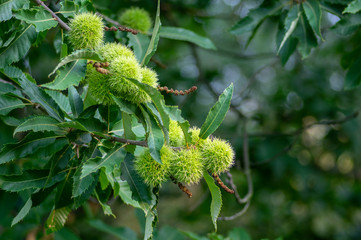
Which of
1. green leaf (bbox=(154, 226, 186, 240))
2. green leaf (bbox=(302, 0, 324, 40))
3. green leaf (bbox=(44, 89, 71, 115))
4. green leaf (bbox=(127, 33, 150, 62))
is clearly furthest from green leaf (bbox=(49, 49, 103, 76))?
green leaf (bbox=(154, 226, 186, 240))

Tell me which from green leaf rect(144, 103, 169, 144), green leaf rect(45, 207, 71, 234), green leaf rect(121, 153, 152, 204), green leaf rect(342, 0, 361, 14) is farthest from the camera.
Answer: green leaf rect(342, 0, 361, 14)

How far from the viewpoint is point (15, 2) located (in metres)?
1.45

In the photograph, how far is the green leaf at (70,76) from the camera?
1.22 metres

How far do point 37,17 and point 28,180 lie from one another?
1.99 feet

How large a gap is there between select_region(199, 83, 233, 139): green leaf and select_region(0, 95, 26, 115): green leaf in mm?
756

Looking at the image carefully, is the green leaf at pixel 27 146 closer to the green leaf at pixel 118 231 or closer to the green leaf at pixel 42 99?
the green leaf at pixel 42 99

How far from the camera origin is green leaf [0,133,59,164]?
1.39 m

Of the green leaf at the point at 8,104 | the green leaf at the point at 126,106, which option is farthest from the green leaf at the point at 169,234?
the green leaf at the point at 126,106

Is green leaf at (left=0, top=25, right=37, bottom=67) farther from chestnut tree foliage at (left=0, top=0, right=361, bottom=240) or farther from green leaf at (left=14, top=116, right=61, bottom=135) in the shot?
green leaf at (left=14, top=116, right=61, bottom=135)

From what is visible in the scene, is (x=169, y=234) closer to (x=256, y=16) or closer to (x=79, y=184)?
(x=79, y=184)

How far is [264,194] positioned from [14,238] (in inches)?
111

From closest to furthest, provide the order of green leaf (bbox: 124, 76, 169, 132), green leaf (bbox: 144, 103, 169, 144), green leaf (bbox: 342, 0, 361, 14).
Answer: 1. green leaf (bbox: 124, 76, 169, 132)
2. green leaf (bbox: 144, 103, 169, 144)
3. green leaf (bbox: 342, 0, 361, 14)

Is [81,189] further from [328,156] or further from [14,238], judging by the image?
[328,156]

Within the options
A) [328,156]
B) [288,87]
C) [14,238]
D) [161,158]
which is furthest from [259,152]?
[161,158]
